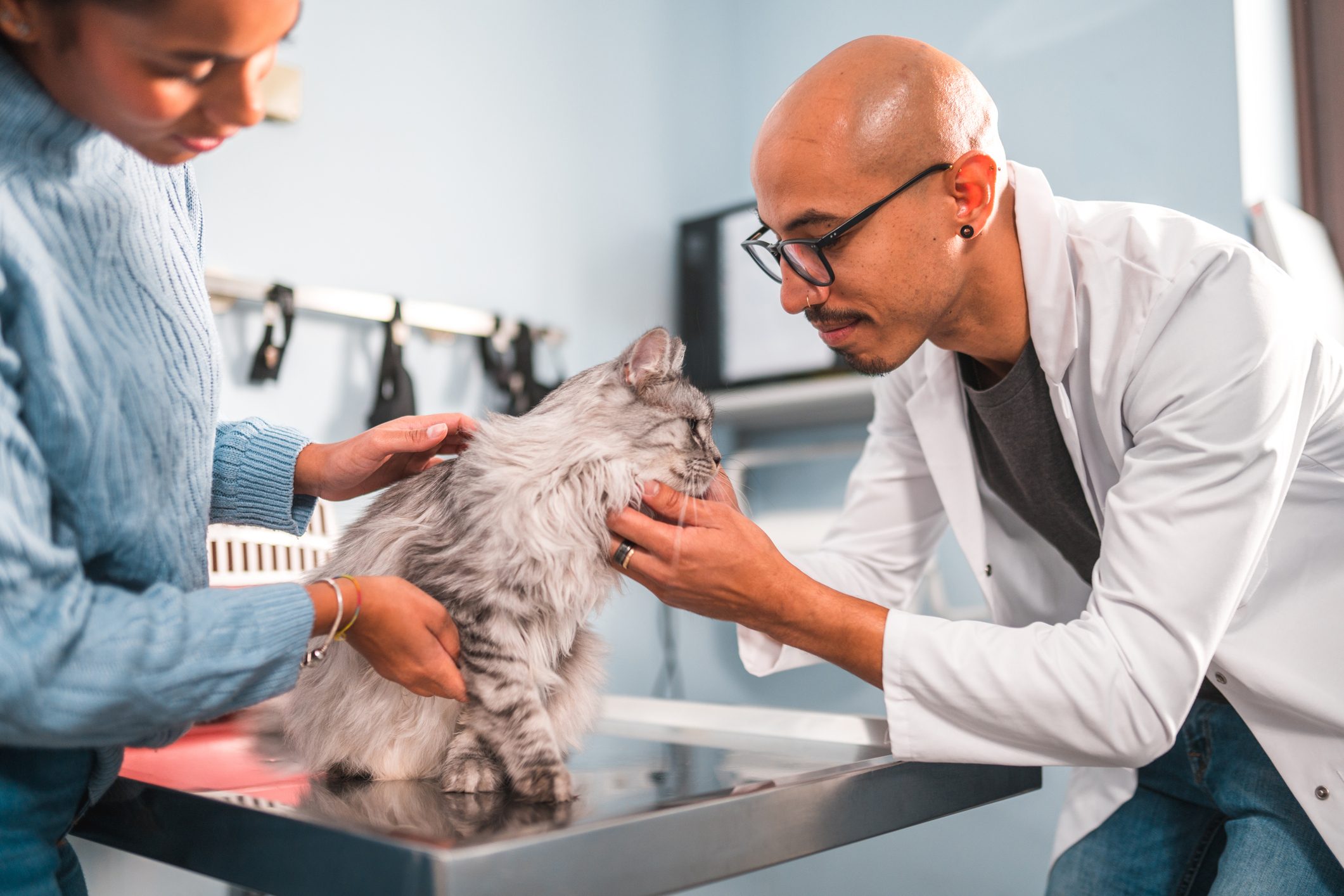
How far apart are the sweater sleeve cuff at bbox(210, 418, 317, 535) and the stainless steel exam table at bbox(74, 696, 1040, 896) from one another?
312 mm

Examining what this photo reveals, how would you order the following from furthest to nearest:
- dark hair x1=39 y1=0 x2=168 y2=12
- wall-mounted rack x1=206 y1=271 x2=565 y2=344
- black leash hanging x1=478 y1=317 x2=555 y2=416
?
1. black leash hanging x1=478 y1=317 x2=555 y2=416
2. wall-mounted rack x1=206 y1=271 x2=565 y2=344
3. dark hair x1=39 y1=0 x2=168 y2=12

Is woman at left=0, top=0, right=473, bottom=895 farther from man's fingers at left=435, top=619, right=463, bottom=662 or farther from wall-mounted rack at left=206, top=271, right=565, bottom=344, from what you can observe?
wall-mounted rack at left=206, top=271, right=565, bottom=344

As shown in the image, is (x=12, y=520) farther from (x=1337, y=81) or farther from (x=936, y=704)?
(x=1337, y=81)

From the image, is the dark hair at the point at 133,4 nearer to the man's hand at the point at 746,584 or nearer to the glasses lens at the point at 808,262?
the man's hand at the point at 746,584

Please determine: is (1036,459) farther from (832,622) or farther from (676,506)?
(676,506)

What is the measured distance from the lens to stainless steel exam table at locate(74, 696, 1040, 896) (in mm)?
727

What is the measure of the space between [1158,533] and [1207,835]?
68 cm

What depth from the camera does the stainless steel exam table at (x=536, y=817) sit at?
727mm

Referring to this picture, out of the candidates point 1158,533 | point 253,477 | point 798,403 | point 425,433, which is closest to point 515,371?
point 798,403

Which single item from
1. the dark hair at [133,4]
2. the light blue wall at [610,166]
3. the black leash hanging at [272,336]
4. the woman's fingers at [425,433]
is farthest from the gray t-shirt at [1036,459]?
the black leash hanging at [272,336]

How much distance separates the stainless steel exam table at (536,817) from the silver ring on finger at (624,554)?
0.83ft

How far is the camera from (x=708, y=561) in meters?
1.14

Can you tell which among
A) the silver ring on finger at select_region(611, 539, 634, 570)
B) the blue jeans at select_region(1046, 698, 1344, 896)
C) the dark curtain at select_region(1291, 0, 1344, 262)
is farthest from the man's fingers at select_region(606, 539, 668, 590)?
the dark curtain at select_region(1291, 0, 1344, 262)

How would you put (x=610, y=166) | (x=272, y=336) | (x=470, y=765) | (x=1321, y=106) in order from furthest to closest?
1. (x=610, y=166)
2. (x=1321, y=106)
3. (x=272, y=336)
4. (x=470, y=765)
